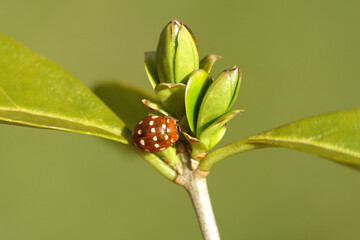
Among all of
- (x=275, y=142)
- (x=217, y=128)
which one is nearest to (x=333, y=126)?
(x=275, y=142)

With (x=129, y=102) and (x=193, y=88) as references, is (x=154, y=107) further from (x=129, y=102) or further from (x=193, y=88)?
(x=129, y=102)

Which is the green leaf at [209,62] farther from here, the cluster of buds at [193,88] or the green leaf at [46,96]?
the green leaf at [46,96]

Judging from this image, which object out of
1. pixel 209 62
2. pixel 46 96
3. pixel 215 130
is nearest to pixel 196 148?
pixel 215 130

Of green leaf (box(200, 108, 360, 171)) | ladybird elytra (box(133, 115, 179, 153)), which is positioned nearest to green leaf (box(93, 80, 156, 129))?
ladybird elytra (box(133, 115, 179, 153))

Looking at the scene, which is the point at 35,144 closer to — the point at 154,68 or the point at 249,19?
the point at 249,19

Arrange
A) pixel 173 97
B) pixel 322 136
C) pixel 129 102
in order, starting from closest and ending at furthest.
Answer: pixel 322 136 → pixel 173 97 → pixel 129 102

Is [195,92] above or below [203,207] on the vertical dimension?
above

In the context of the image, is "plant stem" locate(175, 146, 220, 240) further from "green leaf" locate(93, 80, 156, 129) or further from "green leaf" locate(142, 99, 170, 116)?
"green leaf" locate(93, 80, 156, 129)
